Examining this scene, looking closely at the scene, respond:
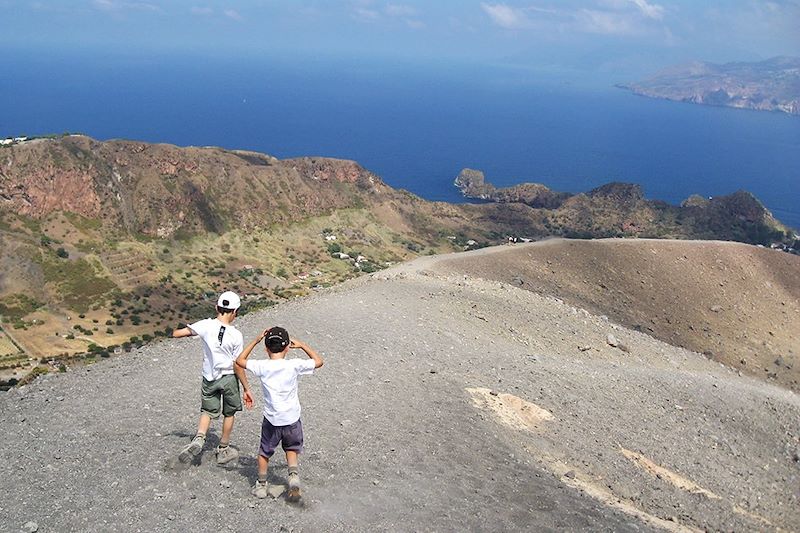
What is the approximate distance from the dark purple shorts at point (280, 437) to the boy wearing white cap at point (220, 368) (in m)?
0.98

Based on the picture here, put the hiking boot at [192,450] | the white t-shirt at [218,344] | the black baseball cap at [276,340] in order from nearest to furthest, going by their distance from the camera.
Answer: the black baseball cap at [276,340] → the white t-shirt at [218,344] → the hiking boot at [192,450]

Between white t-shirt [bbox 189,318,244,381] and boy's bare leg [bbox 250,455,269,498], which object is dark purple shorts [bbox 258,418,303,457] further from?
white t-shirt [bbox 189,318,244,381]

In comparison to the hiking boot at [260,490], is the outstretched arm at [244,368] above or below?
above

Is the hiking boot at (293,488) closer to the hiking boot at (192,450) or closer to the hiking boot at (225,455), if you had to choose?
the hiking boot at (225,455)

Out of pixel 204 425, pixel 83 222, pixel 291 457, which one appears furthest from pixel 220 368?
pixel 83 222

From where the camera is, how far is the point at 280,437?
9211 mm

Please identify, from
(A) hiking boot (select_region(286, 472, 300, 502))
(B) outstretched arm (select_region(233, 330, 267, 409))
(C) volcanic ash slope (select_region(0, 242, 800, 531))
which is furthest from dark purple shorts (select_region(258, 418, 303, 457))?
(C) volcanic ash slope (select_region(0, 242, 800, 531))

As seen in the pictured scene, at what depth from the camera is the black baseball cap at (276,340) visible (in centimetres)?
873

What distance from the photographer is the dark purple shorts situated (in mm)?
9180

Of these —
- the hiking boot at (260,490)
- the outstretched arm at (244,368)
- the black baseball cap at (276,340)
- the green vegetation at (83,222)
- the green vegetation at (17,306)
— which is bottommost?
the green vegetation at (17,306)

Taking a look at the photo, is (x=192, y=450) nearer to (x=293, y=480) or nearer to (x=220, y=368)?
(x=220, y=368)

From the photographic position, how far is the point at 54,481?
31.9 feet

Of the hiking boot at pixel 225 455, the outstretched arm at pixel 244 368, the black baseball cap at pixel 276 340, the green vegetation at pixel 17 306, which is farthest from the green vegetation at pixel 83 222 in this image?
the black baseball cap at pixel 276 340

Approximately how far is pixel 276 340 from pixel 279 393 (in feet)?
2.49
